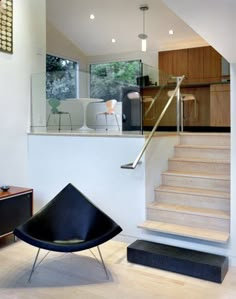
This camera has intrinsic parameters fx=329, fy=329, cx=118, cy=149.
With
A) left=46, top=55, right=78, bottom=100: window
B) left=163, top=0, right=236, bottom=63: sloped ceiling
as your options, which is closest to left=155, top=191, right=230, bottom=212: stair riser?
left=163, top=0, right=236, bottom=63: sloped ceiling

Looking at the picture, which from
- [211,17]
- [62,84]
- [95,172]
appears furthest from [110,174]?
[211,17]

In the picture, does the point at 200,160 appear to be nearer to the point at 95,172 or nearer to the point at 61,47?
the point at 95,172

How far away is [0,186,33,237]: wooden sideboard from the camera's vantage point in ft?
13.3

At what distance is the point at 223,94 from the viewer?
7301 millimetres

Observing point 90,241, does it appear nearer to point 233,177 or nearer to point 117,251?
point 117,251

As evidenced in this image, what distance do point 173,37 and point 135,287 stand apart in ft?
24.8

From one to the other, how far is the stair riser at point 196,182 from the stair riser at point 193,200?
0.81ft

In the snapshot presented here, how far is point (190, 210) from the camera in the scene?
3.89m

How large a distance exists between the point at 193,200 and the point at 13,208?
7.45ft

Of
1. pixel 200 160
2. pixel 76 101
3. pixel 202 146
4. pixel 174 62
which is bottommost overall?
pixel 200 160

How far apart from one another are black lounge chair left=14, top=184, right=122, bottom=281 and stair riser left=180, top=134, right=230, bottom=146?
2200 mm

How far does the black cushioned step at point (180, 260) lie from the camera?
3207mm

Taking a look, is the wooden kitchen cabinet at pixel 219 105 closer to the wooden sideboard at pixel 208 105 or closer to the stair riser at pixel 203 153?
the wooden sideboard at pixel 208 105

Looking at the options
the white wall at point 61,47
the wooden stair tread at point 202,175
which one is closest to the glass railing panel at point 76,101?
the wooden stair tread at point 202,175
